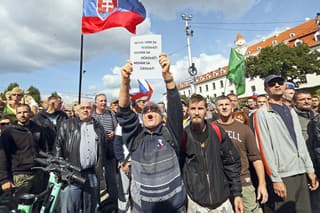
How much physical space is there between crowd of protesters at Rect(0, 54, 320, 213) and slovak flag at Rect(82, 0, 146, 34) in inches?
91.1

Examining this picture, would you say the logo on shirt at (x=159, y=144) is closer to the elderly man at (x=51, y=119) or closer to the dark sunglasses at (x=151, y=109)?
the dark sunglasses at (x=151, y=109)

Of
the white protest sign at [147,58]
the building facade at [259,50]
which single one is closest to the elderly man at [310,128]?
the white protest sign at [147,58]

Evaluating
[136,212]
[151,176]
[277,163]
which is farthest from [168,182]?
[277,163]

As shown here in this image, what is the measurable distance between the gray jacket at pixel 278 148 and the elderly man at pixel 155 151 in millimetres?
1380

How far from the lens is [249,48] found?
79938mm

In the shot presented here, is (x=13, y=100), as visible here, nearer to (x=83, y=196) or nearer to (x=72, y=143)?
(x=72, y=143)

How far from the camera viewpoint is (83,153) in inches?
145

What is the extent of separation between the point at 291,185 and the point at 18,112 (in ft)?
13.3

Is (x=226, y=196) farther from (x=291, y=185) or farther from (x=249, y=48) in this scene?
(x=249, y=48)

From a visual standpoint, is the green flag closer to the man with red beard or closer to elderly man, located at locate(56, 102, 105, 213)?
elderly man, located at locate(56, 102, 105, 213)

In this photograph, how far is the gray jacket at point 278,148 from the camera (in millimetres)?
3016

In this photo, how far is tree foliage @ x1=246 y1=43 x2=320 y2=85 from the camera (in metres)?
37.8

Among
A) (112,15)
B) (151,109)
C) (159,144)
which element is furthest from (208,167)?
(112,15)

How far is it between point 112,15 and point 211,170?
201 inches
